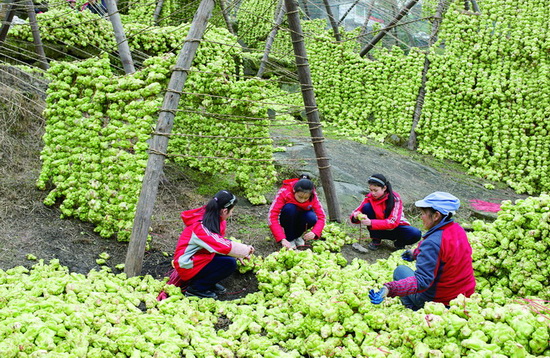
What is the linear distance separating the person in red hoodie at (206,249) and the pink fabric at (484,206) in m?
5.09

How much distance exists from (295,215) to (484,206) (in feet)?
13.8

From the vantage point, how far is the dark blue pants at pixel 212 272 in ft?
13.5

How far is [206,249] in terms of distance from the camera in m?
4.01

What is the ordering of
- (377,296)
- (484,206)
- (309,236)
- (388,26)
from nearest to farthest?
(377,296) → (309,236) → (484,206) → (388,26)

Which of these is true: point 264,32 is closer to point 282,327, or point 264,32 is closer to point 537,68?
point 537,68

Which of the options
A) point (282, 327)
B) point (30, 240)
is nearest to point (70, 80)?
point (30, 240)

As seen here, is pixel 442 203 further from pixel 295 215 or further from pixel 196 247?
pixel 295 215

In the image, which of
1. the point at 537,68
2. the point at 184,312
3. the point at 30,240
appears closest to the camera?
the point at 184,312

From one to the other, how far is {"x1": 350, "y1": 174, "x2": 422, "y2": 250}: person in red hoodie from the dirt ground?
0.28 m

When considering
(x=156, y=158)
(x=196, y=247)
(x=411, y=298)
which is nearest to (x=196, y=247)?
(x=196, y=247)

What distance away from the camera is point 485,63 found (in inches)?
375

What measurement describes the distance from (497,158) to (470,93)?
1.43 meters

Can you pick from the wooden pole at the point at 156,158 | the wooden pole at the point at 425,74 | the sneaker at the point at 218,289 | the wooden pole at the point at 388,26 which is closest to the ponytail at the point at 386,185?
the sneaker at the point at 218,289

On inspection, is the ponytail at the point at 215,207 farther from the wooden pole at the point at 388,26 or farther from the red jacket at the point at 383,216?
the wooden pole at the point at 388,26
